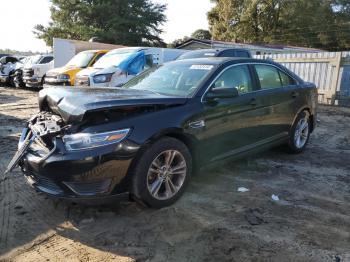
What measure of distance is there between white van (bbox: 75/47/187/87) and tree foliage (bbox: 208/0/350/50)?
1237 inches

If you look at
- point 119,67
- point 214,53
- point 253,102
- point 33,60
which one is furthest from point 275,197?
point 33,60

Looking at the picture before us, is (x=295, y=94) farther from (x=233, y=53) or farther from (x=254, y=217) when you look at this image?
(x=233, y=53)

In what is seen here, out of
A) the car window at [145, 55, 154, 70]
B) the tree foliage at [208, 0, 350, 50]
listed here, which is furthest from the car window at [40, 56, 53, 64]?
the tree foliage at [208, 0, 350, 50]

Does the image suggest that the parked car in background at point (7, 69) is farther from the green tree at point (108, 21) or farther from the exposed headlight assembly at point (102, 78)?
the green tree at point (108, 21)

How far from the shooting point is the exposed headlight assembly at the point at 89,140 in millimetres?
3250

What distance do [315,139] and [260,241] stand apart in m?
4.70

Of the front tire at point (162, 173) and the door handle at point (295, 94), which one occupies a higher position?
the door handle at point (295, 94)

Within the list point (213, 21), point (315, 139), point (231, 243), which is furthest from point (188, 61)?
point (213, 21)

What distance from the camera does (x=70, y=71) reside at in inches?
505

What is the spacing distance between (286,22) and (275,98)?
41.0 metres

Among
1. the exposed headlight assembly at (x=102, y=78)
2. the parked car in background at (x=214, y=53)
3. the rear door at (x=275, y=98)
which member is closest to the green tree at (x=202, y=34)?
the parked car in background at (x=214, y=53)

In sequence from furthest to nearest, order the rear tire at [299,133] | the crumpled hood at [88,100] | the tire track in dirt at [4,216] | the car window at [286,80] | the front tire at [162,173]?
the rear tire at [299,133] < the car window at [286,80] < the front tire at [162,173] < the crumpled hood at [88,100] < the tire track in dirt at [4,216]

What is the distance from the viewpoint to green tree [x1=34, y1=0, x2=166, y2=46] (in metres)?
34.6

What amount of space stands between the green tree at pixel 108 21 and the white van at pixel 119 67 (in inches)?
905
